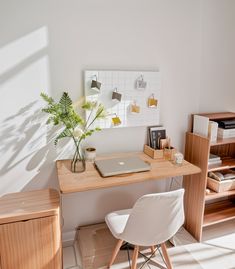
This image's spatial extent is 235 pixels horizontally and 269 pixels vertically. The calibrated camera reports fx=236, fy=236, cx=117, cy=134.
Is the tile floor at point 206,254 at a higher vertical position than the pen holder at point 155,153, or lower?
lower

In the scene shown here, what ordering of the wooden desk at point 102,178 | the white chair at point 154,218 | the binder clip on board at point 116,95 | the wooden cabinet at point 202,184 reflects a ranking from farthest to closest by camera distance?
the wooden cabinet at point 202,184
the binder clip on board at point 116,95
the wooden desk at point 102,178
the white chair at point 154,218

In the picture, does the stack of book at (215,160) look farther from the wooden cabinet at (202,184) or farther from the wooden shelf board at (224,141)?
the wooden shelf board at (224,141)

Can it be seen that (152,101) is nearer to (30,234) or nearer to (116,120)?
(116,120)

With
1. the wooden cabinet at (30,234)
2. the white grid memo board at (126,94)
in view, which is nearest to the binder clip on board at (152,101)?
the white grid memo board at (126,94)

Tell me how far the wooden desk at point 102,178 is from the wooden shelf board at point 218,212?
74cm

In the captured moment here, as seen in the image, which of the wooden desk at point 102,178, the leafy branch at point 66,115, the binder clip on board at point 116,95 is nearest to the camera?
the wooden desk at point 102,178

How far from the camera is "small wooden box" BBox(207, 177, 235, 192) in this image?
218 centimetres

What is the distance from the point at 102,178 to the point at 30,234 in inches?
22.2

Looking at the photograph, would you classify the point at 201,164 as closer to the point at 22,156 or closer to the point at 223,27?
the point at 223,27

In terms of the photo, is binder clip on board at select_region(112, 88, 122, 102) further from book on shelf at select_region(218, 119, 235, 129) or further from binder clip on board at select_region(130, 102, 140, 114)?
book on shelf at select_region(218, 119, 235, 129)

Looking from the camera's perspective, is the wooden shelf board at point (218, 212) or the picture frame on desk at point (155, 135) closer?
the picture frame on desk at point (155, 135)

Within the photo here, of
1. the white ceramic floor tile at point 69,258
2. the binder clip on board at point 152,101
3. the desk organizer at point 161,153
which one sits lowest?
the white ceramic floor tile at point 69,258

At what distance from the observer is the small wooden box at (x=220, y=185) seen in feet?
7.16

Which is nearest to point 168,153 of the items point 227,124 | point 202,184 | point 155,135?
point 155,135
